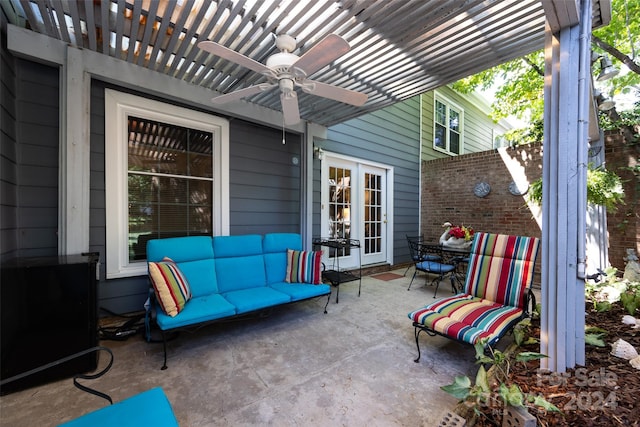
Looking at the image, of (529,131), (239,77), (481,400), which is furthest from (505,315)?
(529,131)

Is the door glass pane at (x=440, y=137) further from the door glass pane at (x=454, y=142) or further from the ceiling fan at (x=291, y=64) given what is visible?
the ceiling fan at (x=291, y=64)

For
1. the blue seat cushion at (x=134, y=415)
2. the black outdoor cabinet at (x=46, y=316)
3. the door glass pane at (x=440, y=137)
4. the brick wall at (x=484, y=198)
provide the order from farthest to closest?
the door glass pane at (x=440, y=137)
the brick wall at (x=484, y=198)
the black outdoor cabinet at (x=46, y=316)
the blue seat cushion at (x=134, y=415)

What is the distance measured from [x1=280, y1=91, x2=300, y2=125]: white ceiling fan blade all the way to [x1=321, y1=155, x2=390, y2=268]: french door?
2.22 meters

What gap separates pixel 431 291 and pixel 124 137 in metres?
4.79

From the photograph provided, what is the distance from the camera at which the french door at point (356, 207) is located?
5113mm

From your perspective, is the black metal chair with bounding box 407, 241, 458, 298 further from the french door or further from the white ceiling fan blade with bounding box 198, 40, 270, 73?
the white ceiling fan blade with bounding box 198, 40, 270, 73

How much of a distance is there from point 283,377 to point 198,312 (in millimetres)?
969

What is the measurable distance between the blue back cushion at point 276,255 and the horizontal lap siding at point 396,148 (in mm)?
1235

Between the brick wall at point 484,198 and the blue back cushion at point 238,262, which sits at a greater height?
the brick wall at point 484,198

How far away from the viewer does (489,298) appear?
283cm

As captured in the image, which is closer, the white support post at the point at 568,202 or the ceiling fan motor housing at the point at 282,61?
the white support post at the point at 568,202

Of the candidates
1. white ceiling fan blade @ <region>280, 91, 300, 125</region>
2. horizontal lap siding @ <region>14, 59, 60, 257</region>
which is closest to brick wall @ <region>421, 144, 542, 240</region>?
white ceiling fan blade @ <region>280, 91, 300, 125</region>

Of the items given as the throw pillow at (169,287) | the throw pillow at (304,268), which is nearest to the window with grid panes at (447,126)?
the throw pillow at (304,268)

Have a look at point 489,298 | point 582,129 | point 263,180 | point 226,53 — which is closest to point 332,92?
point 226,53
